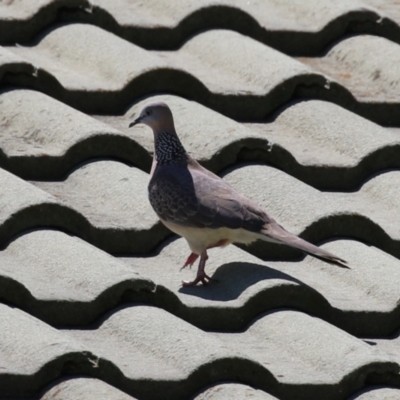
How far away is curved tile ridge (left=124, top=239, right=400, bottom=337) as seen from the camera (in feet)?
12.2

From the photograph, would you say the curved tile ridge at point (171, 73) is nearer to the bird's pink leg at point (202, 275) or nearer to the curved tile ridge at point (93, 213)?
the curved tile ridge at point (93, 213)

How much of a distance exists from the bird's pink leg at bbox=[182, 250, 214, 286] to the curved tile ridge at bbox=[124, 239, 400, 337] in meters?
0.03

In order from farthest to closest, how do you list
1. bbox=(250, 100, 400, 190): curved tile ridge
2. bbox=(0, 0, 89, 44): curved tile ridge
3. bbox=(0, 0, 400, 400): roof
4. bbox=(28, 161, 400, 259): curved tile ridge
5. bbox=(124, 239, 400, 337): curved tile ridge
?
bbox=(0, 0, 89, 44): curved tile ridge < bbox=(250, 100, 400, 190): curved tile ridge < bbox=(28, 161, 400, 259): curved tile ridge < bbox=(124, 239, 400, 337): curved tile ridge < bbox=(0, 0, 400, 400): roof

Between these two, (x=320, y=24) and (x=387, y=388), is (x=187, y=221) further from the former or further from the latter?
(x=320, y=24)

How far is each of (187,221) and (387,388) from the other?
3.17 feet

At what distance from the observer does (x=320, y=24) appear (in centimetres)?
550

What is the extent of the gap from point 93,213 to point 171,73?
87cm

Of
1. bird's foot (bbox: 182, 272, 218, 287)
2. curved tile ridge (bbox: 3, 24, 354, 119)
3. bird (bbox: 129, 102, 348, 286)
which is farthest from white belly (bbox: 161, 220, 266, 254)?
curved tile ridge (bbox: 3, 24, 354, 119)

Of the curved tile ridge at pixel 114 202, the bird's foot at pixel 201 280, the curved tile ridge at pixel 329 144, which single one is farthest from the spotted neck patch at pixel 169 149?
the bird's foot at pixel 201 280

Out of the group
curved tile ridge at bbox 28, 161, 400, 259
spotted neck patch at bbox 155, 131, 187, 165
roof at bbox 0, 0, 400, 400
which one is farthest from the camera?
spotted neck patch at bbox 155, 131, 187, 165

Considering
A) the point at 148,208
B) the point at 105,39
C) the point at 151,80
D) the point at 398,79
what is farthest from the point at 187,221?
the point at 398,79

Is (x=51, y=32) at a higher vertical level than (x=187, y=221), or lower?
higher

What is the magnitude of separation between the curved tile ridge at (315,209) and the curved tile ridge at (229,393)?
992 millimetres

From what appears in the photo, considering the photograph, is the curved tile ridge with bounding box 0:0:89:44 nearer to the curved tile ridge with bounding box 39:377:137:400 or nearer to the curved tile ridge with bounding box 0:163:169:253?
the curved tile ridge with bounding box 0:163:169:253
